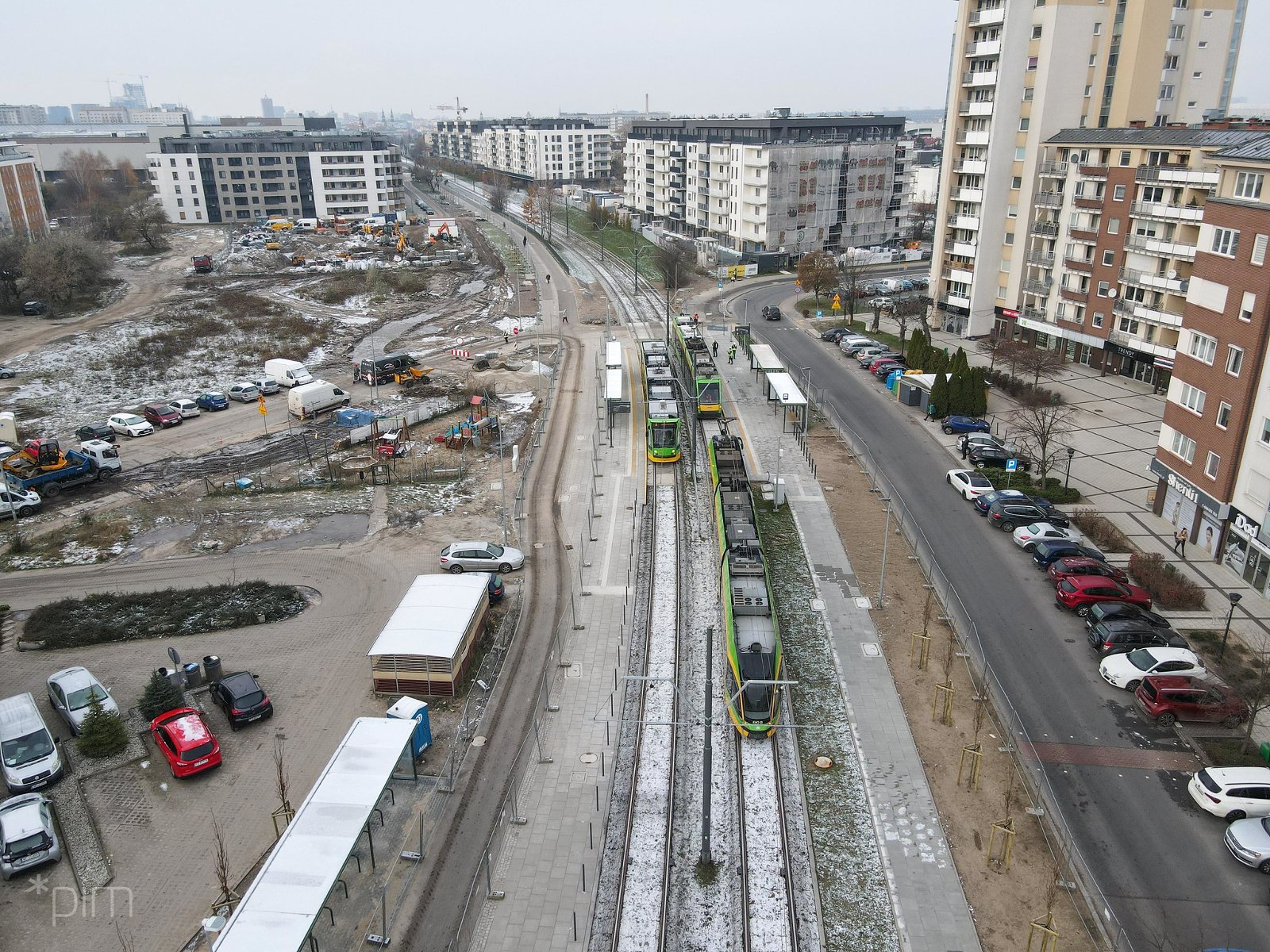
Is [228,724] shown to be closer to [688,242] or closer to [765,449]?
[765,449]

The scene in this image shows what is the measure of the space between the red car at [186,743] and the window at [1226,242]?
3611cm

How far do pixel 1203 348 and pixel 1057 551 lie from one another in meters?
9.64

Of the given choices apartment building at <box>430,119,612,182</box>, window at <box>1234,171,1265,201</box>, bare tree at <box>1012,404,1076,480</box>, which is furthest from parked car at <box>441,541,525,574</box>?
apartment building at <box>430,119,612,182</box>

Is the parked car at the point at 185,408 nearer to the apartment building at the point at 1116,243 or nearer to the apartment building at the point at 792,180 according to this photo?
the apartment building at the point at 1116,243

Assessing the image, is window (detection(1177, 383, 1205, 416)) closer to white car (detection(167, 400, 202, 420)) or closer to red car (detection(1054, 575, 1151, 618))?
red car (detection(1054, 575, 1151, 618))

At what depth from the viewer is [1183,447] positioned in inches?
1293

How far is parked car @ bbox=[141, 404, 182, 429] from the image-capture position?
46844 mm

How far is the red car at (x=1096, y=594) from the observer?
27.6 metres

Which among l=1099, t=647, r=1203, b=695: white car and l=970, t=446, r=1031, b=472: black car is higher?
l=970, t=446, r=1031, b=472: black car

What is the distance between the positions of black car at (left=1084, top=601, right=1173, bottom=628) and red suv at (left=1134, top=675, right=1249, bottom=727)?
3236 mm

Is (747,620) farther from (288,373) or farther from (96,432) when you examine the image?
(288,373)

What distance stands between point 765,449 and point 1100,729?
72.4 ft

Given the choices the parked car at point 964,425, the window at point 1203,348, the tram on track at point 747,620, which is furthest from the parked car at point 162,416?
the window at point 1203,348

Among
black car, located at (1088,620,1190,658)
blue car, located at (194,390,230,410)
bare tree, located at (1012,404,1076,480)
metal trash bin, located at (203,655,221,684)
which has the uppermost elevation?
bare tree, located at (1012,404,1076,480)
